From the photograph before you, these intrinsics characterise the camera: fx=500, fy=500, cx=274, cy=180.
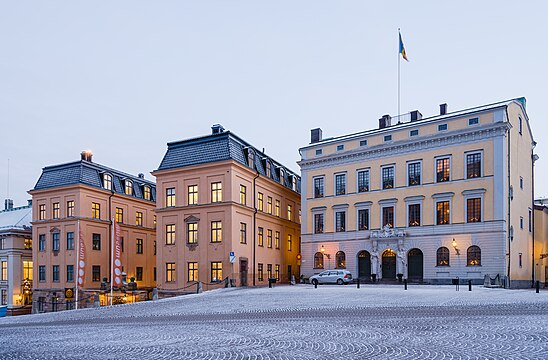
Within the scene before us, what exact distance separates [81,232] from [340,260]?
25.4 meters

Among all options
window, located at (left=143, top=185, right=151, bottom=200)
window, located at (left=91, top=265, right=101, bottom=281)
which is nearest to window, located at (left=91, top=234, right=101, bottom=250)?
window, located at (left=91, top=265, right=101, bottom=281)

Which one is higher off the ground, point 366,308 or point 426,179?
point 426,179

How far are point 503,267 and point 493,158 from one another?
8543 millimetres

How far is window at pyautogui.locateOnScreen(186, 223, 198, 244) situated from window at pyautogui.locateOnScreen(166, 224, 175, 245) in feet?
5.56

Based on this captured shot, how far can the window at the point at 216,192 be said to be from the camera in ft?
140

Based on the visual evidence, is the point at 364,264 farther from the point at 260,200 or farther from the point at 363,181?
the point at 260,200

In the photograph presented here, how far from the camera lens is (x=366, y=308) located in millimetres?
19516

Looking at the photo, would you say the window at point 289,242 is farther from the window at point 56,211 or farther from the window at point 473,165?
the window at point 56,211

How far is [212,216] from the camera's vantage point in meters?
42.6

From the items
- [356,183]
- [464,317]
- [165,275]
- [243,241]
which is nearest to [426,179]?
[356,183]

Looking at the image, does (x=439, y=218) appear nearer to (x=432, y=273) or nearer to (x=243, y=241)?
(x=432, y=273)

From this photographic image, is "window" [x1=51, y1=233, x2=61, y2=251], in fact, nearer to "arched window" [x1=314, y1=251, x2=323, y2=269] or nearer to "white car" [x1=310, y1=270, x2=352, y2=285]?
"arched window" [x1=314, y1=251, x2=323, y2=269]

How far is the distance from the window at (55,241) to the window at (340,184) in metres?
28.6

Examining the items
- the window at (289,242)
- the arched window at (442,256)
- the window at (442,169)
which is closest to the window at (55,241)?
the window at (289,242)
